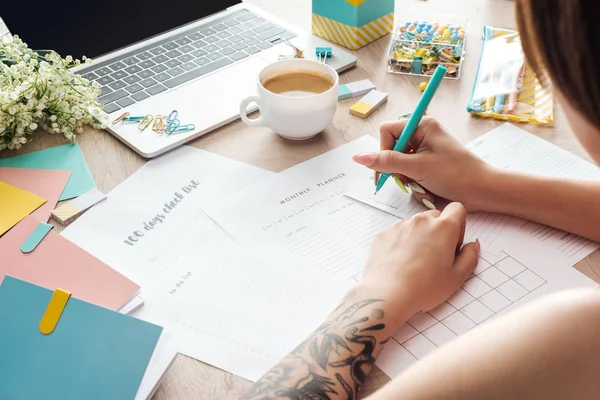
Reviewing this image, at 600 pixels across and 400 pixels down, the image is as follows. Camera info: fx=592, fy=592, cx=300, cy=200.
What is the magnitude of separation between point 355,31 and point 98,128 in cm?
50

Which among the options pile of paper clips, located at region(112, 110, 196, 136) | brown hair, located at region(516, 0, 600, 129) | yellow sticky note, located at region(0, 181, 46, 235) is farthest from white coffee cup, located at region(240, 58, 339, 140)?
brown hair, located at region(516, 0, 600, 129)

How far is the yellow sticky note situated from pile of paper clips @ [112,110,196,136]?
193mm

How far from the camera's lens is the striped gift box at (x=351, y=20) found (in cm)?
110

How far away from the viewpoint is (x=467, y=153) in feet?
2.68

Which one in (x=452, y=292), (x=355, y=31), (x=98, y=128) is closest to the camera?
(x=452, y=292)

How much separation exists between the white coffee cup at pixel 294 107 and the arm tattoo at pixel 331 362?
35cm

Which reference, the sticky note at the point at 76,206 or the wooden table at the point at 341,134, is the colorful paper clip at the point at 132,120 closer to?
the wooden table at the point at 341,134

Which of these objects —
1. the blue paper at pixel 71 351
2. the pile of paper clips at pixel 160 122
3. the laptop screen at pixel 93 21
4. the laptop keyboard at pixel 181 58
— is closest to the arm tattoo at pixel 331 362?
the blue paper at pixel 71 351

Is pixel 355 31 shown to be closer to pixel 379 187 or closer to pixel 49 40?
pixel 379 187

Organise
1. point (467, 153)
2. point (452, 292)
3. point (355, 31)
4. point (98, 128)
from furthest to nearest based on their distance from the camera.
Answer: point (355, 31), point (98, 128), point (467, 153), point (452, 292)

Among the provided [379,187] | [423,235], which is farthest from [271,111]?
[423,235]

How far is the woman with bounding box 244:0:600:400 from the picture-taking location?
1.46 ft

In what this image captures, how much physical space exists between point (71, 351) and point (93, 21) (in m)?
0.69

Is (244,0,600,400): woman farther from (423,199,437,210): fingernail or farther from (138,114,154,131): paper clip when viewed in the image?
(138,114,154,131): paper clip
